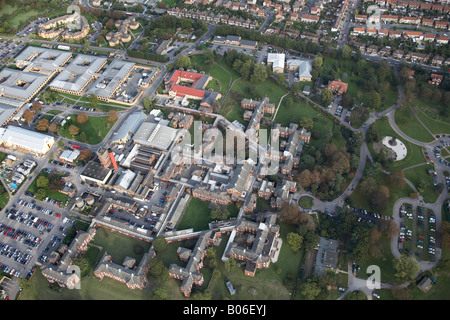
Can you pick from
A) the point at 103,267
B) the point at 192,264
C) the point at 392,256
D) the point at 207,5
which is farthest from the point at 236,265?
the point at 207,5

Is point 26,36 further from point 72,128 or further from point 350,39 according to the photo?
point 350,39

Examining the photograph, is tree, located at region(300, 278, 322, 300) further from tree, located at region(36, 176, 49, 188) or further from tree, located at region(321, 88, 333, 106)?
tree, located at region(36, 176, 49, 188)

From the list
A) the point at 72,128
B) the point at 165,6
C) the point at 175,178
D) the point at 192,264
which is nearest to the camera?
the point at 192,264

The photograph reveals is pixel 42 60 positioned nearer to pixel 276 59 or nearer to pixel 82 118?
pixel 82 118

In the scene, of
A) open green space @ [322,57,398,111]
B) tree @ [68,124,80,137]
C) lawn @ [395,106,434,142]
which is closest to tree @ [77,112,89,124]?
tree @ [68,124,80,137]

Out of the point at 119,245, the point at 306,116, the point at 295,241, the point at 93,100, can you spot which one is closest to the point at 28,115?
the point at 93,100
